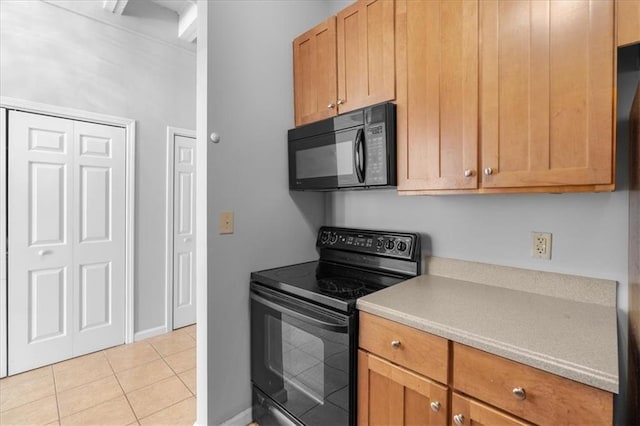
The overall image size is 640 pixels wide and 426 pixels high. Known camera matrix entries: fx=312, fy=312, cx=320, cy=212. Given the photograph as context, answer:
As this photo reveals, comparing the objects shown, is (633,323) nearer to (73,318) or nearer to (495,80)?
(495,80)

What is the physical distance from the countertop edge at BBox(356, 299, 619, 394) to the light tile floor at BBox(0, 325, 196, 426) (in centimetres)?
156

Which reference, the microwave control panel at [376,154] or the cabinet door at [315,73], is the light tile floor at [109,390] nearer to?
the microwave control panel at [376,154]

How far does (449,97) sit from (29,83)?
2.98m

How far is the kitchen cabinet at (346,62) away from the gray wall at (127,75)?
1.76 m

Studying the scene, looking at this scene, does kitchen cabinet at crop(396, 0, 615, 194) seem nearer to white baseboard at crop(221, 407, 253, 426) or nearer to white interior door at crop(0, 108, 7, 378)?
white baseboard at crop(221, 407, 253, 426)

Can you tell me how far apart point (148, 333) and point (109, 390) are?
0.87 meters

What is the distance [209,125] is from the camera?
162 cm

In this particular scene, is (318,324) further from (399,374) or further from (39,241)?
(39,241)

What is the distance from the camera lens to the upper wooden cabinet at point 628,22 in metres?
0.91

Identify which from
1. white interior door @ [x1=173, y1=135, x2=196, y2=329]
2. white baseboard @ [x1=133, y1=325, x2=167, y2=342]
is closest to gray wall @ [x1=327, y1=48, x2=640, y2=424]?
white interior door @ [x1=173, y1=135, x2=196, y2=329]

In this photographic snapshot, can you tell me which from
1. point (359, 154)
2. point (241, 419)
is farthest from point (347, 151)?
point (241, 419)

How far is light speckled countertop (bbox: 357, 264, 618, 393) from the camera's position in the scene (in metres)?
0.79

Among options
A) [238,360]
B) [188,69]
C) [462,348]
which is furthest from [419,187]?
[188,69]

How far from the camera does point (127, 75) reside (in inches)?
111
